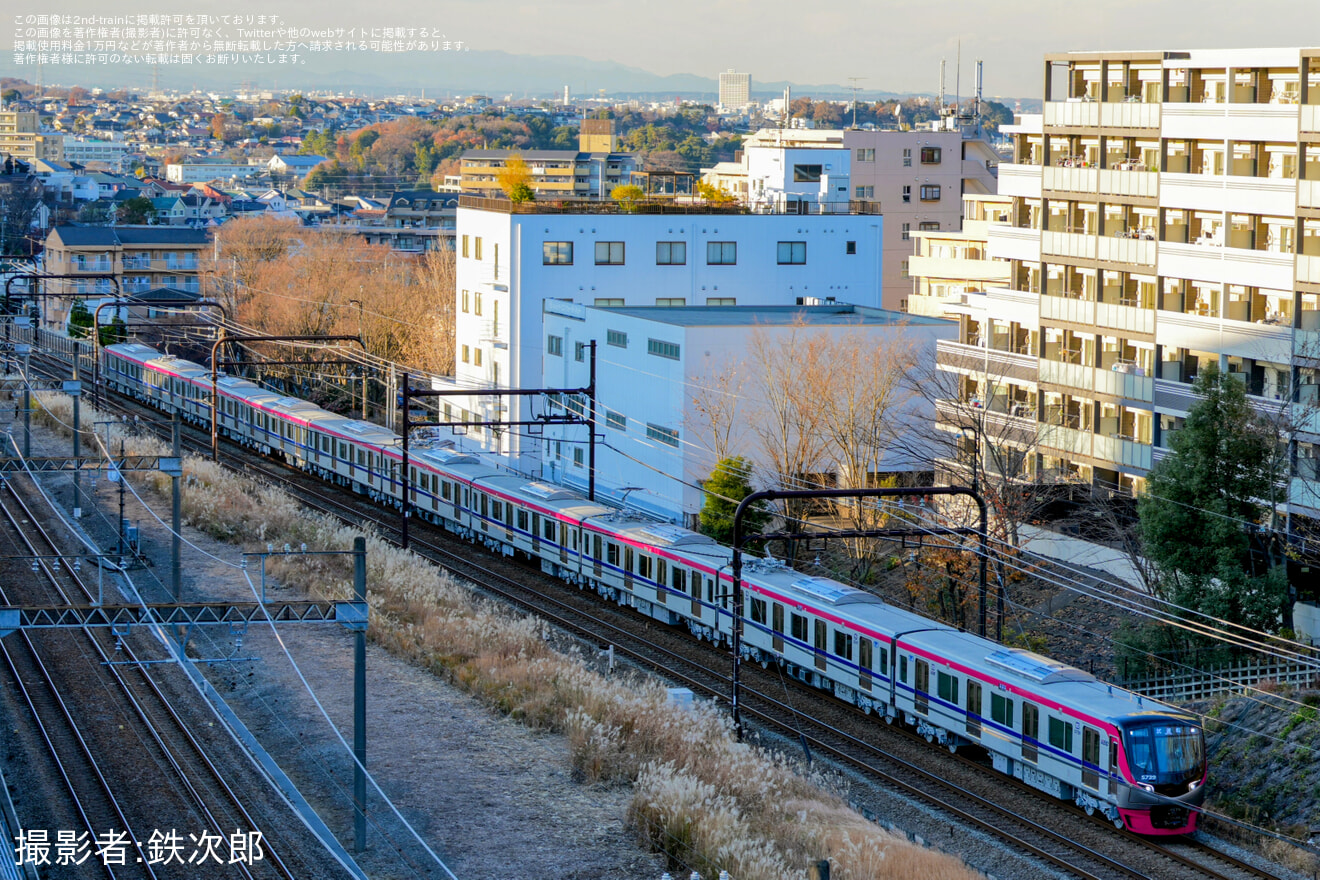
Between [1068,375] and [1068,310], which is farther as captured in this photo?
[1068,310]

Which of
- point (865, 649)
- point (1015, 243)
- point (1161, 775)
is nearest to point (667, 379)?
point (1015, 243)

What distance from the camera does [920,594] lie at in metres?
31.5

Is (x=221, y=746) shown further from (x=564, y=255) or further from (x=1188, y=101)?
(x=564, y=255)

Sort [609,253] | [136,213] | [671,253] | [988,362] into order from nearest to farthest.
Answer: [988,362], [609,253], [671,253], [136,213]

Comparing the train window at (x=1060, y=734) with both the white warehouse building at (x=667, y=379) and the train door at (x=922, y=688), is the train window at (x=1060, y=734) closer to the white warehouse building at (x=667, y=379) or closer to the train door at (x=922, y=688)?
the train door at (x=922, y=688)

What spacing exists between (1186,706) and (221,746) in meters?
13.7

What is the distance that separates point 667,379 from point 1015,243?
28.1ft

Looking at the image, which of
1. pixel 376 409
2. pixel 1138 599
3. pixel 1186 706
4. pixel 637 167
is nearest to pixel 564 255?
pixel 376 409

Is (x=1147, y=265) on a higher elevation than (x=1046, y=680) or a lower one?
higher

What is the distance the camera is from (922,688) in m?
21.1

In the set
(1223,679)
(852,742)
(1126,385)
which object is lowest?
(852,742)

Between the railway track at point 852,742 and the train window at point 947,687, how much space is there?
86 cm

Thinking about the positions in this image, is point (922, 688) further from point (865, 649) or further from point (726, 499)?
point (726, 499)

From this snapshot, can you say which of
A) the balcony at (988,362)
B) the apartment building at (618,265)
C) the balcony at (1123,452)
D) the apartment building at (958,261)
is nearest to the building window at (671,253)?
the apartment building at (618,265)
